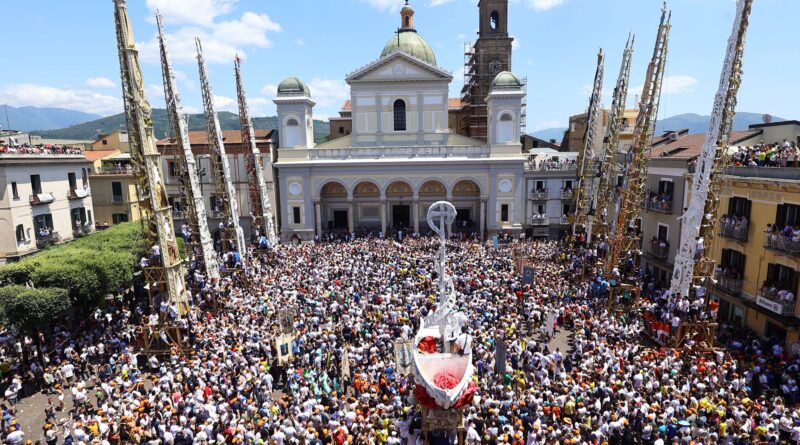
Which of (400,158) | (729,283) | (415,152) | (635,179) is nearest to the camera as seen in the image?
(729,283)

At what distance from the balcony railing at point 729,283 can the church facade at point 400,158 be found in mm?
19098

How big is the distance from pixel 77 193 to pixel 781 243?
4132 centimetres

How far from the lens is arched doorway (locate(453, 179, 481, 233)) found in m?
41.5

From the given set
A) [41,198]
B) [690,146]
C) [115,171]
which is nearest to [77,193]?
[41,198]

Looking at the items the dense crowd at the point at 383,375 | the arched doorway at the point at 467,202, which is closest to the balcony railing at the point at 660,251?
the dense crowd at the point at 383,375

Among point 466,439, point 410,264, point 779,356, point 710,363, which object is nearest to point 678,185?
point 779,356

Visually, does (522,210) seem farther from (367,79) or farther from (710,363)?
(710,363)

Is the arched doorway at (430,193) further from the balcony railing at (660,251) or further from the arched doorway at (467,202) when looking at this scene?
the balcony railing at (660,251)

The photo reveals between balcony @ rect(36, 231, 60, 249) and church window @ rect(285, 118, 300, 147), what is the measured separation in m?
17.3

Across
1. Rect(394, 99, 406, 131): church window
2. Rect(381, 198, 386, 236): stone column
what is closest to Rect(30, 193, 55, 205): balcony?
Rect(381, 198, 386, 236): stone column

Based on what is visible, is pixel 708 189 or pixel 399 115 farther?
pixel 399 115

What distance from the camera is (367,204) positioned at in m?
42.6

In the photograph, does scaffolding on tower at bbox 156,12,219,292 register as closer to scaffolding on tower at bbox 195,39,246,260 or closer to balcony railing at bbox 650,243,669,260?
scaffolding on tower at bbox 195,39,246,260

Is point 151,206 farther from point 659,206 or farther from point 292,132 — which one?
point 659,206
